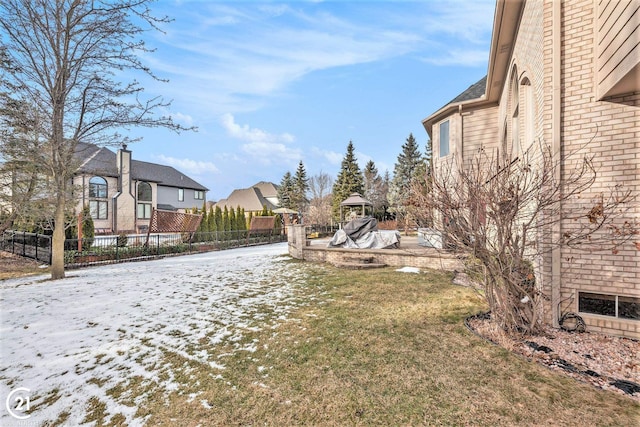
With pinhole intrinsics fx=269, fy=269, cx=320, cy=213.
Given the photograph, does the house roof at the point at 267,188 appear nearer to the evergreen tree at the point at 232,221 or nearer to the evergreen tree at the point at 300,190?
the evergreen tree at the point at 300,190

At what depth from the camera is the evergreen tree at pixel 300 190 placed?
108ft

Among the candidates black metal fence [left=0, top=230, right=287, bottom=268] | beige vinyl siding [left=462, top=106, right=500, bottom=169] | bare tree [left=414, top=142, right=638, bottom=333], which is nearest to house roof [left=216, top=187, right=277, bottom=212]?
black metal fence [left=0, top=230, right=287, bottom=268]

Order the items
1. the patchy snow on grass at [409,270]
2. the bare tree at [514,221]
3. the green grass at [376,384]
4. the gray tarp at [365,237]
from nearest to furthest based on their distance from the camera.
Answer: the green grass at [376,384]
the bare tree at [514,221]
the patchy snow on grass at [409,270]
the gray tarp at [365,237]

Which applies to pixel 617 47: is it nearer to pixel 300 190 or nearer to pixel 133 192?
pixel 133 192

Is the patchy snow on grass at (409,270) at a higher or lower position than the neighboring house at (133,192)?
lower

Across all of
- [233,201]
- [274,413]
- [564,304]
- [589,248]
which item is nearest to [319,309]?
[274,413]

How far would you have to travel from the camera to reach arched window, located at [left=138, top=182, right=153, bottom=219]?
25492mm

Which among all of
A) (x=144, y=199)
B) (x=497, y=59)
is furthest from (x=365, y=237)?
(x=144, y=199)

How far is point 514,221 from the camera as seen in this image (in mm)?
3402

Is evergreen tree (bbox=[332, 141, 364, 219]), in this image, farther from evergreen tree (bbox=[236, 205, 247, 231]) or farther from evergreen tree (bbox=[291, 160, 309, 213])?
evergreen tree (bbox=[236, 205, 247, 231])

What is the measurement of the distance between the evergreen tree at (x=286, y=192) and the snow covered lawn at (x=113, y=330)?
26.0 metres

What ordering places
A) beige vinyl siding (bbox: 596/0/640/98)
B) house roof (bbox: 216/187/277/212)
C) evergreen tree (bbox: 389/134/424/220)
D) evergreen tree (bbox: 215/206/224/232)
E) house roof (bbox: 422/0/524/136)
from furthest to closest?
1. house roof (bbox: 216/187/277/212)
2. evergreen tree (bbox: 389/134/424/220)
3. evergreen tree (bbox: 215/206/224/232)
4. house roof (bbox: 422/0/524/136)
5. beige vinyl siding (bbox: 596/0/640/98)

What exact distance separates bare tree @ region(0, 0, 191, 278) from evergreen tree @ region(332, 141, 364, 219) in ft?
73.1

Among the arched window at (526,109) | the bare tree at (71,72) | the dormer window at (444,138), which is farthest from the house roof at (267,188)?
the arched window at (526,109)
